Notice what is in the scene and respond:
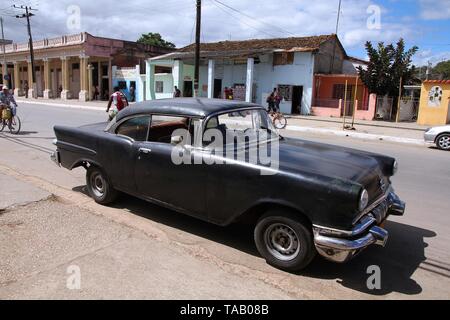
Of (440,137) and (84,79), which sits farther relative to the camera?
(84,79)

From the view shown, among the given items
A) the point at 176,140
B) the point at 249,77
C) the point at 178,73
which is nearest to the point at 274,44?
the point at 249,77

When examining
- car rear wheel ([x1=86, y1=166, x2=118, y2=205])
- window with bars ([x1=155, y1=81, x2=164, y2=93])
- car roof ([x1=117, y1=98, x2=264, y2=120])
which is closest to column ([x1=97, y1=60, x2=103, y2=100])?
window with bars ([x1=155, y1=81, x2=164, y2=93])

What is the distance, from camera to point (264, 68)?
30.7m

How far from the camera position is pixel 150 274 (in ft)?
11.8

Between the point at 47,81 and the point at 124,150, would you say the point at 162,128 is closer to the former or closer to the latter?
the point at 124,150

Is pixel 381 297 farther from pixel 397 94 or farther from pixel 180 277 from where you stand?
pixel 397 94

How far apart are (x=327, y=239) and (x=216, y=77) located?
30935mm

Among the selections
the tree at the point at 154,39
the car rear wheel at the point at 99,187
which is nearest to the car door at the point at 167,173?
the car rear wheel at the point at 99,187

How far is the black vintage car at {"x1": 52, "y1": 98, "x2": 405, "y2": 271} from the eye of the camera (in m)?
3.46

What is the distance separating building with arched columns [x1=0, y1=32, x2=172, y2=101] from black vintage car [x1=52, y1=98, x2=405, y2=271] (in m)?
37.6

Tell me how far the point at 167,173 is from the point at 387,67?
23.4 m
